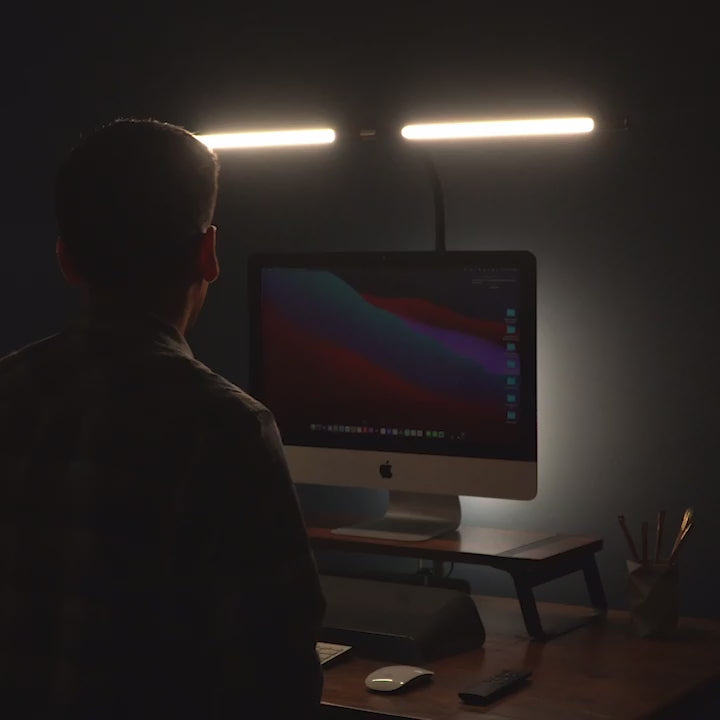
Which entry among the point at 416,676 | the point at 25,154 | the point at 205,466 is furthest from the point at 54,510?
the point at 25,154

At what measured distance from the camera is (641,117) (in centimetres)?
253

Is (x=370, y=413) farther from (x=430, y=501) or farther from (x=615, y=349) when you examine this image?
(x=615, y=349)

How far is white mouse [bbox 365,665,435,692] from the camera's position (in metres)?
1.97

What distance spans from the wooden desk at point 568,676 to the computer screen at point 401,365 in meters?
0.28

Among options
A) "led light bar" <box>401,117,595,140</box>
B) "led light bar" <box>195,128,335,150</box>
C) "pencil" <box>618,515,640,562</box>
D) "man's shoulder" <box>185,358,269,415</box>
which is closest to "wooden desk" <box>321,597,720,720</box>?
"pencil" <box>618,515,640,562</box>

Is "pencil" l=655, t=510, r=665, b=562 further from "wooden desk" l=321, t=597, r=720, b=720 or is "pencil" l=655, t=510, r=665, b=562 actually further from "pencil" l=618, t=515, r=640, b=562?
"wooden desk" l=321, t=597, r=720, b=720

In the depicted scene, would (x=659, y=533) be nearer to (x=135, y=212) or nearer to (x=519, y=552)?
(x=519, y=552)

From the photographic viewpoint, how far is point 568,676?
2064 millimetres

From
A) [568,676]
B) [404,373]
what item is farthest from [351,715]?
[404,373]

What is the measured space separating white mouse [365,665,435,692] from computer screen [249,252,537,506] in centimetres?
46

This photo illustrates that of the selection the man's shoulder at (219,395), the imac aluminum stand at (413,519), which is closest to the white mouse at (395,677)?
the imac aluminum stand at (413,519)

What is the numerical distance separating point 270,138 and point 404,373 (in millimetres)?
580

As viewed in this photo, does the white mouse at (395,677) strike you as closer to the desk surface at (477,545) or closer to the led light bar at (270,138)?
the desk surface at (477,545)

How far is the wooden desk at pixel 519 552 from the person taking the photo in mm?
2266
